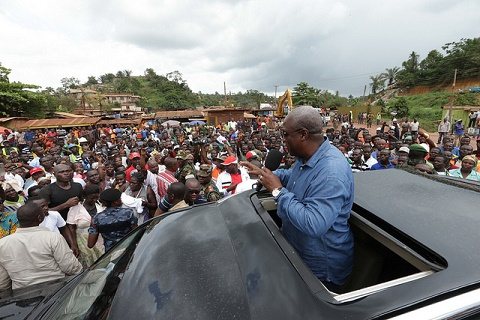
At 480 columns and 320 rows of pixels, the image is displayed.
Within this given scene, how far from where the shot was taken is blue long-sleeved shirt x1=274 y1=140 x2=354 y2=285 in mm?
1326

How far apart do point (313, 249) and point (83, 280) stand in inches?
64.4

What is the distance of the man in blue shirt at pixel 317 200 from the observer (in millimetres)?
1340

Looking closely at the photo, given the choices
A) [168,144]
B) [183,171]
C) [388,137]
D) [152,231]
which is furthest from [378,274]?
[388,137]

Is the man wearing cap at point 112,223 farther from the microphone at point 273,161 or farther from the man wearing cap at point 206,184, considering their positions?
the microphone at point 273,161

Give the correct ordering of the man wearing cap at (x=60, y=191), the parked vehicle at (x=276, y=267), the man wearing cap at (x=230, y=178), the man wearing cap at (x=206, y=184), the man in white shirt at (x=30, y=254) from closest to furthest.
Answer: the parked vehicle at (x=276, y=267) → the man in white shirt at (x=30, y=254) → the man wearing cap at (x=60, y=191) → the man wearing cap at (x=206, y=184) → the man wearing cap at (x=230, y=178)

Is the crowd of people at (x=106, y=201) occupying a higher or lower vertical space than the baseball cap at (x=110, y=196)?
lower

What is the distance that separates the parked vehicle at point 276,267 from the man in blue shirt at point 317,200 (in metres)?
0.16


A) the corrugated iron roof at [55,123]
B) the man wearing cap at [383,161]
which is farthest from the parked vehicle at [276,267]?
the corrugated iron roof at [55,123]

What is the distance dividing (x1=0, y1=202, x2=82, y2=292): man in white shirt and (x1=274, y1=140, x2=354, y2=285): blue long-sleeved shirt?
2.39 m

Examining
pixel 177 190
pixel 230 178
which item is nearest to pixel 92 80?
pixel 230 178

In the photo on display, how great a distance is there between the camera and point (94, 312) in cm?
134

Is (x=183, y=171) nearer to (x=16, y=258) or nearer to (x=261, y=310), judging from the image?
(x=16, y=258)

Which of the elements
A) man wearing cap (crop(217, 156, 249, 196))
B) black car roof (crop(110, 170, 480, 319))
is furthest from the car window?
man wearing cap (crop(217, 156, 249, 196))

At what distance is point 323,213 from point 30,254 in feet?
9.20
